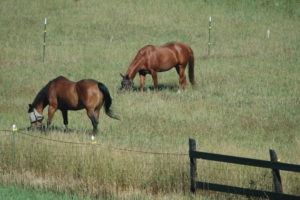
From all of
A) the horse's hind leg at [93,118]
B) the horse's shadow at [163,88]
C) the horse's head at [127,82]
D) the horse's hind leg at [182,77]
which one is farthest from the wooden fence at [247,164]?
the horse's hind leg at [182,77]

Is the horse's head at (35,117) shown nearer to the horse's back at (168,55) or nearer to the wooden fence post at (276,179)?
the horse's back at (168,55)

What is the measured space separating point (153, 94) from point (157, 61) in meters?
1.64

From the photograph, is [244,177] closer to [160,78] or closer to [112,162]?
[112,162]

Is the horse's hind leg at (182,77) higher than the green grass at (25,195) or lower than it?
higher

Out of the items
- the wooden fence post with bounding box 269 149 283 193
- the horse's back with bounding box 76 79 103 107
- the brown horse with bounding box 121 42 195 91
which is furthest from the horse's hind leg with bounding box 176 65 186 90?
the wooden fence post with bounding box 269 149 283 193

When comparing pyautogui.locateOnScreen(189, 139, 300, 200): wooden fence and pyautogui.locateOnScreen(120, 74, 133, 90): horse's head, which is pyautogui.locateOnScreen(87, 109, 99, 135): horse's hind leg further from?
pyautogui.locateOnScreen(120, 74, 133, 90): horse's head

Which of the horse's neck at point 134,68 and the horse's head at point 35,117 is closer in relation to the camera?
the horse's head at point 35,117

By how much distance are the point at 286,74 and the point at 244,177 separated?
571 inches

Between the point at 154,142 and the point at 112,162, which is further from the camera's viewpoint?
the point at 154,142

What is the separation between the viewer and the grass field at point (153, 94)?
12336 millimetres

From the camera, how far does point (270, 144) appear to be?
15688 mm

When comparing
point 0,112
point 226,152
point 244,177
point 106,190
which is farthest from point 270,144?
point 0,112

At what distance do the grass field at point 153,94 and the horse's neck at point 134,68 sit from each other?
88 cm

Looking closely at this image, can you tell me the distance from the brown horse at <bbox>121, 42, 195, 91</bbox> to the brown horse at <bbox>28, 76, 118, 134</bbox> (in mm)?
5155
